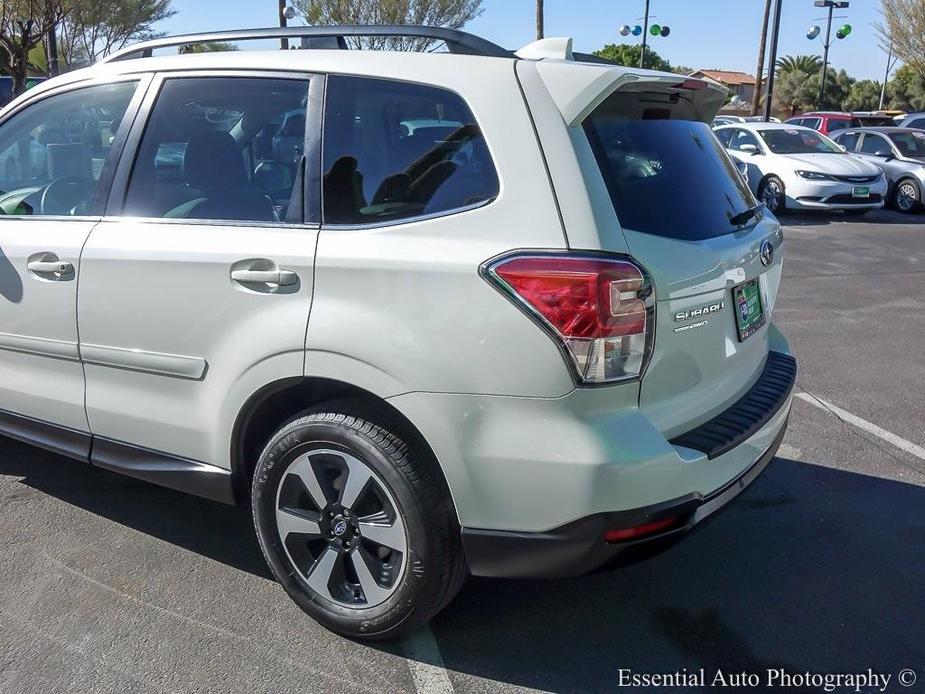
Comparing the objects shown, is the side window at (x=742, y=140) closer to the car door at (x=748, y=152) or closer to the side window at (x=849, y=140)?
the car door at (x=748, y=152)

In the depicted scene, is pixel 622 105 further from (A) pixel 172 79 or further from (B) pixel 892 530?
(B) pixel 892 530

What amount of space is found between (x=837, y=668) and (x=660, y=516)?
34.9 inches

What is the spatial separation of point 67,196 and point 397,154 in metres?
1.52

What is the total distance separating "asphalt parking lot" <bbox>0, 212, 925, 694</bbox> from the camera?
273 centimetres

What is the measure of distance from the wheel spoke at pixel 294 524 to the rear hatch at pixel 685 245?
113cm

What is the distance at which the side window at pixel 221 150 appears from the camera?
2875mm

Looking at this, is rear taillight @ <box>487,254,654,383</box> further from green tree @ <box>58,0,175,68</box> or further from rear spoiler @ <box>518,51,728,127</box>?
green tree @ <box>58,0,175,68</box>

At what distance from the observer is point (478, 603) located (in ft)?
10.1

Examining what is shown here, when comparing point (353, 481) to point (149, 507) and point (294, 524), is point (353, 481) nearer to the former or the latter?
point (294, 524)

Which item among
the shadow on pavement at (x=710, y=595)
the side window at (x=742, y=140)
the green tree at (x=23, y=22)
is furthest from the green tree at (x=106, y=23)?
the shadow on pavement at (x=710, y=595)

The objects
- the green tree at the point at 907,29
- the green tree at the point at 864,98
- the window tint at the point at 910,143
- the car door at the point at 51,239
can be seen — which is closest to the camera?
the car door at the point at 51,239

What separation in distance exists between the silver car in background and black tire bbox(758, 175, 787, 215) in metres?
2.48

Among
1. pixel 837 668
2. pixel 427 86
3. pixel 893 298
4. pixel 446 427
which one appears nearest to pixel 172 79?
pixel 427 86

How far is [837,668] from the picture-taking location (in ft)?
9.02
